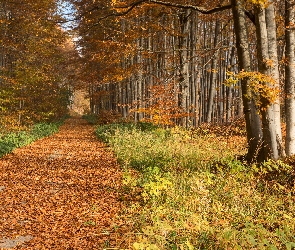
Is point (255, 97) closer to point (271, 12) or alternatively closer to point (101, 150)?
point (271, 12)

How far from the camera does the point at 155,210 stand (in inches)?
218

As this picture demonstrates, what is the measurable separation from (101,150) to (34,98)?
12974 millimetres

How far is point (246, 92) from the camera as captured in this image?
822 centimetres

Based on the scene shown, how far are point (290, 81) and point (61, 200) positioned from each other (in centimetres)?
719

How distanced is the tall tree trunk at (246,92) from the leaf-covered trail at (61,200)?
11.5 feet

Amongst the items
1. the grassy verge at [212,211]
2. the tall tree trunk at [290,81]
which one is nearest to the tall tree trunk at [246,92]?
A: the grassy verge at [212,211]

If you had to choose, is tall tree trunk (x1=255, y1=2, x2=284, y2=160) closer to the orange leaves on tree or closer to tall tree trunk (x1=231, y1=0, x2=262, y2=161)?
tall tree trunk (x1=231, y1=0, x2=262, y2=161)

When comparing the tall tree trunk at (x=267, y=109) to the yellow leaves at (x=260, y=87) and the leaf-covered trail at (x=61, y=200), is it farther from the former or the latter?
the leaf-covered trail at (x=61, y=200)

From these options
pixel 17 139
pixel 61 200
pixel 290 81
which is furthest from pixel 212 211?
pixel 17 139

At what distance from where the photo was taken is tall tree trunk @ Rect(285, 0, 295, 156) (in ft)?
30.8

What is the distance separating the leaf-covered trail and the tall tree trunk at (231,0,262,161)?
3513 millimetres

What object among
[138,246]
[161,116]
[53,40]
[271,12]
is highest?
[53,40]

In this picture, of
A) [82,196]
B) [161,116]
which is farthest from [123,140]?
[82,196]

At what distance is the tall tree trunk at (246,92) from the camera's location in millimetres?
8281
